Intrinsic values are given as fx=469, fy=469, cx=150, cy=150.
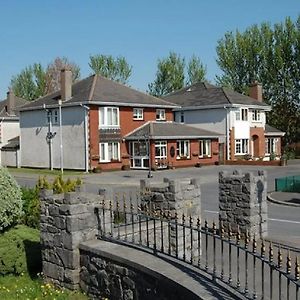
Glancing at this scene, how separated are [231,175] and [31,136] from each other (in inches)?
1370

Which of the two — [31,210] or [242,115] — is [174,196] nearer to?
[31,210]

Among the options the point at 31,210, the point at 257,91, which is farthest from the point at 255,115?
Answer: the point at 31,210

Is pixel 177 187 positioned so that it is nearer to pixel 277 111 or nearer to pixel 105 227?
pixel 105 227

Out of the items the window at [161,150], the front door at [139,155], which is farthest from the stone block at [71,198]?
the window at [161,150]

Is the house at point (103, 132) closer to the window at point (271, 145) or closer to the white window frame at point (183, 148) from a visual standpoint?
the white window frame at point (183, 148)

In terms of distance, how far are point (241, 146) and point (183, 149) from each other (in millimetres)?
8658

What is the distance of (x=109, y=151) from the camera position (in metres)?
40.1

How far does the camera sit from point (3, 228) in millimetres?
10438

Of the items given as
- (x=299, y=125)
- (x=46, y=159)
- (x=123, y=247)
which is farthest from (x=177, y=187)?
(x=299, y=125)

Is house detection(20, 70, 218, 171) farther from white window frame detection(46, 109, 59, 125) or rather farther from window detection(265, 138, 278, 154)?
window detection(265, 138, 278, 154)

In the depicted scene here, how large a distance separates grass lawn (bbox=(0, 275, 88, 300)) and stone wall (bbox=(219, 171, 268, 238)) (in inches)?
203

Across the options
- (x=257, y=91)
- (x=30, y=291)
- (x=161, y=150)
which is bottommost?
(x=30, y=291)

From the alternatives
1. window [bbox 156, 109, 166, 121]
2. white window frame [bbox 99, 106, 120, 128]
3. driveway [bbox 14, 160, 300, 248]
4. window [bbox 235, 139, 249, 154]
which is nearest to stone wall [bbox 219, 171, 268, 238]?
driveway [bbox 14, 160, 300, 248]

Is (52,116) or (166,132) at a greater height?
(52,116)
